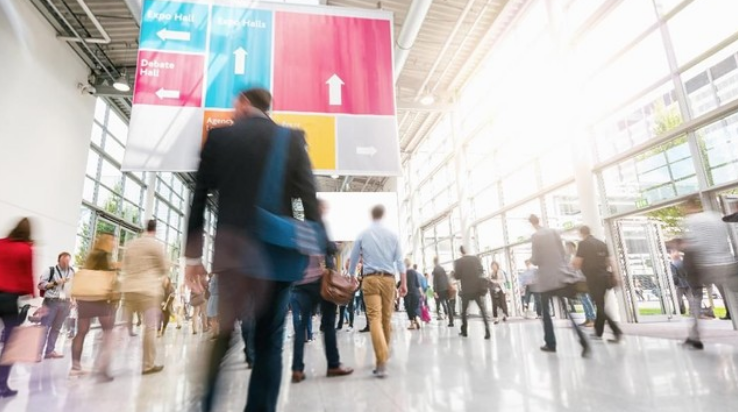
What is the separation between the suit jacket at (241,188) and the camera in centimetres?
129

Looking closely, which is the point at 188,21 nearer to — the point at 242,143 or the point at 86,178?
the point at 242,143

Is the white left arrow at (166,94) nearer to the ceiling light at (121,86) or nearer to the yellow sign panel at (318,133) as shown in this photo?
the yellow sign panel at (318,133)

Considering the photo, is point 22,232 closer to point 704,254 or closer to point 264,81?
point 264,81

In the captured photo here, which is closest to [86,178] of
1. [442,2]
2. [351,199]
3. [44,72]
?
[44,72]

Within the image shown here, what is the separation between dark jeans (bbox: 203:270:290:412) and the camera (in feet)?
4.23

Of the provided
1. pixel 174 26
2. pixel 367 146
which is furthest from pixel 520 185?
pixel 174 26

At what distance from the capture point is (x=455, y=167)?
13.4 metres

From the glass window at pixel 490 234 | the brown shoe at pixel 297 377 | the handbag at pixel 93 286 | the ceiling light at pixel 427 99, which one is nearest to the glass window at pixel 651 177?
the glass window at pixel 490 234

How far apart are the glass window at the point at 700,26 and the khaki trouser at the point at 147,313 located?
7808mm

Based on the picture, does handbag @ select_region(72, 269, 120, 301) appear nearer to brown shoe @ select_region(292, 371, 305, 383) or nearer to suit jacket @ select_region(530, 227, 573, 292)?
brown shoe @ select_region(292, 371, 305, 383)

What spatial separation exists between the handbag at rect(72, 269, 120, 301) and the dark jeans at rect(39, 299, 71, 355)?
236 cm

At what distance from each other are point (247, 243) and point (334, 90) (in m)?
3.31

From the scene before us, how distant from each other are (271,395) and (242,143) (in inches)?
33.6

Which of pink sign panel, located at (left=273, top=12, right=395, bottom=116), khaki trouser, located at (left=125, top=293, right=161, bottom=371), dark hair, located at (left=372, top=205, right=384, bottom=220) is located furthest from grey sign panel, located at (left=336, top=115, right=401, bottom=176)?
khaki trouser, located at (left=125, top=293, right=161, bottom=371)
